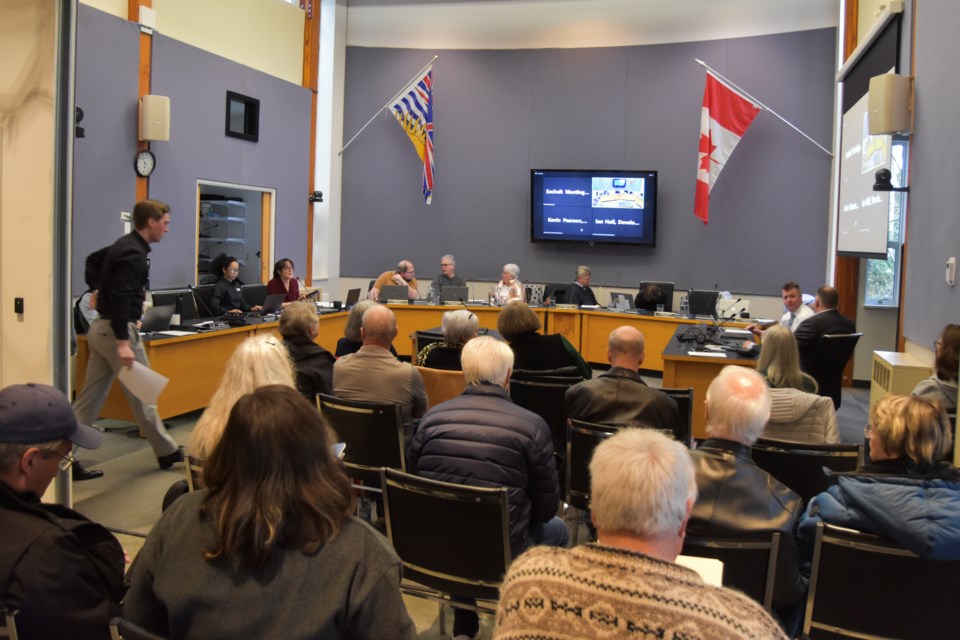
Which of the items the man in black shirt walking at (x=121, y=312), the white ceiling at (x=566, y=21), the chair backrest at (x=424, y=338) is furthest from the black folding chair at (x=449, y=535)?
the white ceiling at (x=566, y=21)

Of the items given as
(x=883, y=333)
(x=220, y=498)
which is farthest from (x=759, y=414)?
(x=883, y=333)

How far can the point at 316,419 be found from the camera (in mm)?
1640

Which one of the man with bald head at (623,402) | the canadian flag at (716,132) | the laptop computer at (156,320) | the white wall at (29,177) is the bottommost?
the man with bald head at (623,402)

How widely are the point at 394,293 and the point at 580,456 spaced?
7006 millimetres

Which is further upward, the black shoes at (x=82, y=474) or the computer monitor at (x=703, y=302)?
the computer monitor at (x=703, y=302)

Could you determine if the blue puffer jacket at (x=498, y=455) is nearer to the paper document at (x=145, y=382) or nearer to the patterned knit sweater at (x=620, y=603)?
the patterned knit sweater at (x=620, y=603)

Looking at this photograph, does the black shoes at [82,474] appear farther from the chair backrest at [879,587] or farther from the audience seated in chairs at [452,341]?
the chair backrest at [879,587]

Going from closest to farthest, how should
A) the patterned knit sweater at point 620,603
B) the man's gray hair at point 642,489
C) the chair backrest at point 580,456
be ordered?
the patterned knit sweater at point 620,603 < the man's gray hair at point 642,489 < the chair backrest at point 580,456

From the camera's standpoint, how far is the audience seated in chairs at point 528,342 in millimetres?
5215

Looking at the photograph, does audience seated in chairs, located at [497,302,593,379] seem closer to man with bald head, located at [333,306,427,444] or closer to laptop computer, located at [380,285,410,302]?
man with bald head, located at [333,306,427,444]

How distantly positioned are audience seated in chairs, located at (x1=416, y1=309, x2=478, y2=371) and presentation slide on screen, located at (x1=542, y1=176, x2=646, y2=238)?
700 cm

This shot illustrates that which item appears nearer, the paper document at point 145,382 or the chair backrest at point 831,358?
the paper document at point 145,382

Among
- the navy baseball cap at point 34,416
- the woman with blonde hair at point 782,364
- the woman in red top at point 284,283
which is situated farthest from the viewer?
the woman in red top at point 284,283

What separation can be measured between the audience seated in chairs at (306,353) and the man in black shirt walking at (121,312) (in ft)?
3.63
